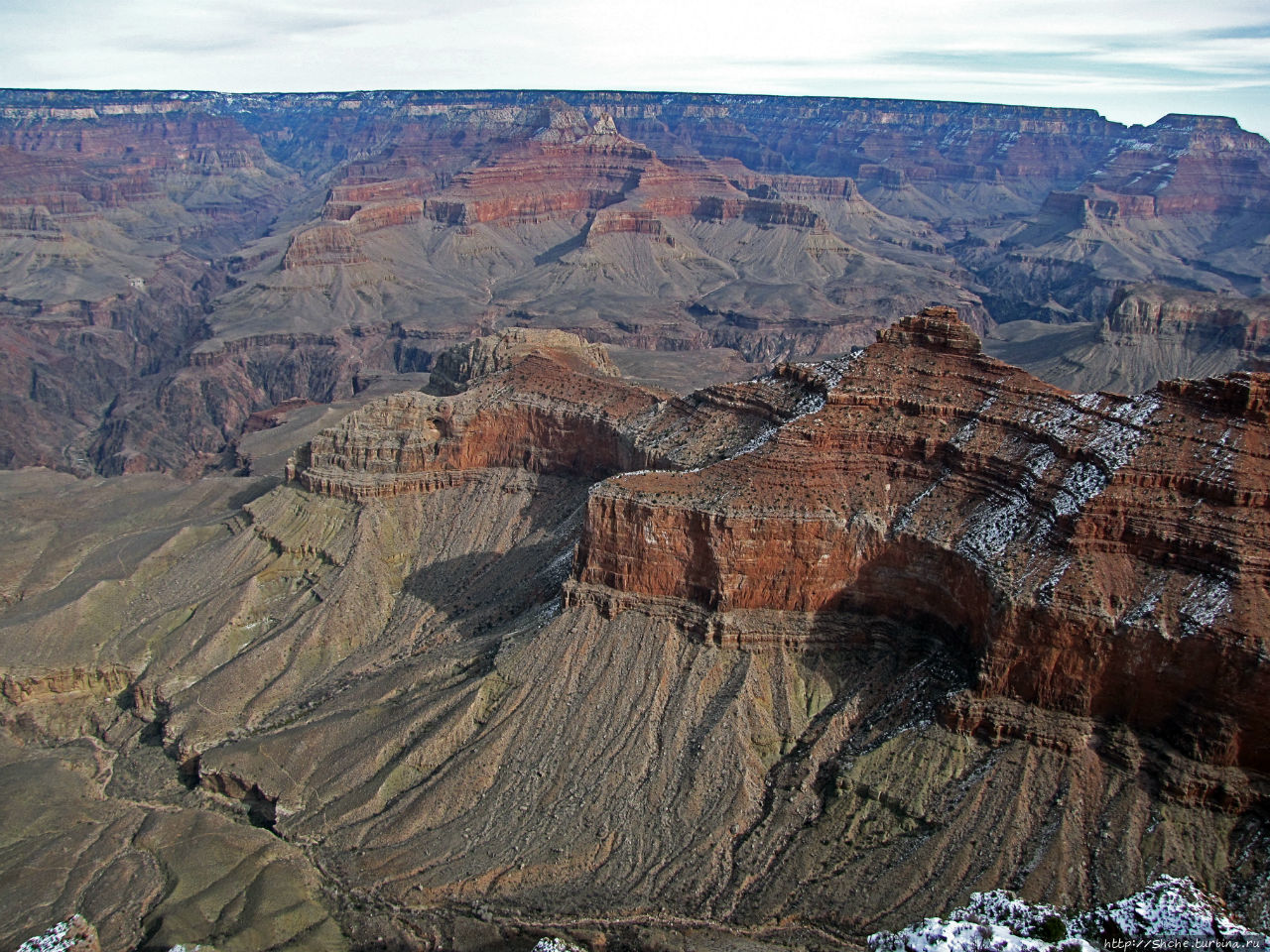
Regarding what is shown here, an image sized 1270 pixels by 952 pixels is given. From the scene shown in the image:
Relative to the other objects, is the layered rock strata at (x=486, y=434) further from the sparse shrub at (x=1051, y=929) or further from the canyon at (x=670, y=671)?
the sparse shrub at (x=1051, y=929)

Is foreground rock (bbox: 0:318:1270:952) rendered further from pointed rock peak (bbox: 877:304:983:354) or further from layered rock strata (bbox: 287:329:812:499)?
layered rock strata (bbox: 287:329:812:499)

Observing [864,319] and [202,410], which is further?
[864,319]

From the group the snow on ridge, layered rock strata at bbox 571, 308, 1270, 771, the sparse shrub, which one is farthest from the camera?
layered rock strata at bbox 571, 308, 1270, 771

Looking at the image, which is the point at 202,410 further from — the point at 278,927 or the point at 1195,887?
the point at 1195,887

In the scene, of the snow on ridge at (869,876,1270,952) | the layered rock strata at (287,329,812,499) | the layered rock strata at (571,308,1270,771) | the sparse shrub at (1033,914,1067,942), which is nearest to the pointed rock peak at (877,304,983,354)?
the layered rock strata at (571,308,1270,771)

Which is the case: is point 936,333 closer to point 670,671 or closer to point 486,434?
point 670,671

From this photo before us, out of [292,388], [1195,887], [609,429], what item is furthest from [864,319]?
[1195,887]
